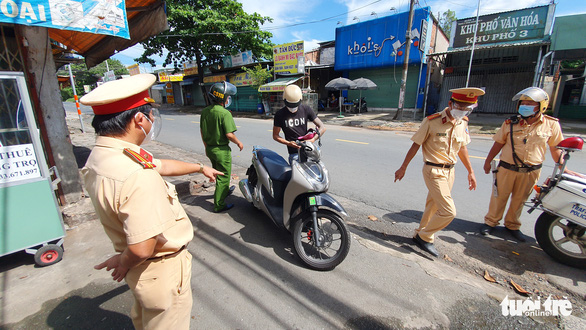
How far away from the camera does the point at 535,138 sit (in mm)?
3018

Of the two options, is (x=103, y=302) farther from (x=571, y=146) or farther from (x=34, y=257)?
(x=571, y=146)

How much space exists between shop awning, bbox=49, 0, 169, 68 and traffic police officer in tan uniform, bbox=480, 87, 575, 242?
5662 mm

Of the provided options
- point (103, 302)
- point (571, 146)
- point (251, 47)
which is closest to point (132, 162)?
point (103, 302)

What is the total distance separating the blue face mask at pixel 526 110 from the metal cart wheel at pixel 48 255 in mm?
5175

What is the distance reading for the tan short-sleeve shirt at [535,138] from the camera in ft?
9.86

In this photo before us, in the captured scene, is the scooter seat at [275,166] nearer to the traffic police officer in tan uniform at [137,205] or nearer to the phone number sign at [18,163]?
the traffic police officer in tan uniform at [137,205]

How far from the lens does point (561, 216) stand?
104 inches

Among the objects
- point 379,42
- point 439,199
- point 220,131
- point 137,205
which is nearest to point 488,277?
point 439,199

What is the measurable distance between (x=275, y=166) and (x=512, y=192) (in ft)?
9.45

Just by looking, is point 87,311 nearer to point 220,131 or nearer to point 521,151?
point 220,131

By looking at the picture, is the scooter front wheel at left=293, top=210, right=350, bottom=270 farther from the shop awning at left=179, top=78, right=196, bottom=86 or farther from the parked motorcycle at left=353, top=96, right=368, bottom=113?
the shop awning at left=179, top=78, right=196, bottom=86

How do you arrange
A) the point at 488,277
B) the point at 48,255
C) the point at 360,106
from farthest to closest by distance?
the point at 360,106
the point at 48,255
the point at 488,277

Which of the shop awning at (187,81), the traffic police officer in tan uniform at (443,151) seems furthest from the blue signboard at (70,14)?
the shop awning at (187,81)

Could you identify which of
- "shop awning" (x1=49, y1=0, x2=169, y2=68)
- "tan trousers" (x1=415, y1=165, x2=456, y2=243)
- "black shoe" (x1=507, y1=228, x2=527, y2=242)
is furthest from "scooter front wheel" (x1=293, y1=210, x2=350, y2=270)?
"shop awning" (x1=49, y1=0, x2=169, y2=68)
